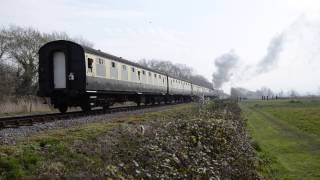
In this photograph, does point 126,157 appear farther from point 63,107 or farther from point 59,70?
point 63,107

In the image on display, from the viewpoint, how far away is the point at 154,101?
40594mm

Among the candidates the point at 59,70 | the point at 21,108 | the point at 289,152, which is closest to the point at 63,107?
the point at 59,70

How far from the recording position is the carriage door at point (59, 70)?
71.2 ft

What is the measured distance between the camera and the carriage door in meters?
21.7

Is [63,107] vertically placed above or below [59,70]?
below

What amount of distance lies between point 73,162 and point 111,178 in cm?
106

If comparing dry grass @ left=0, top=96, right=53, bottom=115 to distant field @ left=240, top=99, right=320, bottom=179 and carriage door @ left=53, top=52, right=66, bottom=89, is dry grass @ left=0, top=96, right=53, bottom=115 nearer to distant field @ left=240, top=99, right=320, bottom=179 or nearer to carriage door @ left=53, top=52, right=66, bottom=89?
carriage door @ left=53, top=52, right=66, bottom=89

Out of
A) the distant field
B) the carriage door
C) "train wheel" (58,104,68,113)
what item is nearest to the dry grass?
"train wheel" (58,104,68,113)

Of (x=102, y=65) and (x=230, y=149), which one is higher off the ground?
(x=102, y=65)

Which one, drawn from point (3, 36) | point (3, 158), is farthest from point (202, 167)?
point (3, 36)

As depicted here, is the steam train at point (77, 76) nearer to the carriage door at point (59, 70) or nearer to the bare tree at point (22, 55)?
the carriage door at point (59, 70)

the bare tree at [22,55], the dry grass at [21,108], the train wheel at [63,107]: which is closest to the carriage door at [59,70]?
the train wheel at [63,107]

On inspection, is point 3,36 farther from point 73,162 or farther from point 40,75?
point 73,162

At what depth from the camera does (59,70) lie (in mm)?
21828
